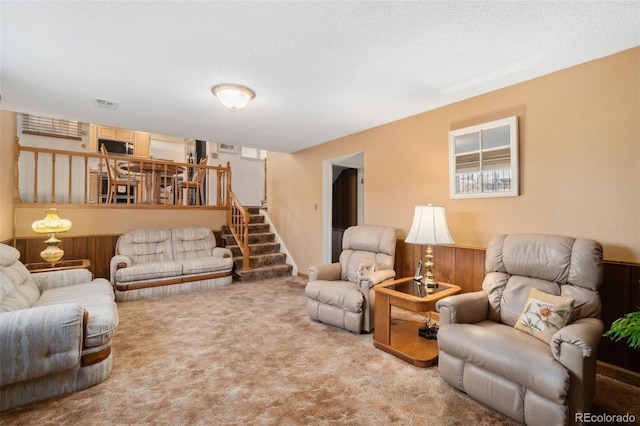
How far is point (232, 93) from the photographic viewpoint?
2652 mm

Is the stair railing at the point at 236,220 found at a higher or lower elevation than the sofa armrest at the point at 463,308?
higher

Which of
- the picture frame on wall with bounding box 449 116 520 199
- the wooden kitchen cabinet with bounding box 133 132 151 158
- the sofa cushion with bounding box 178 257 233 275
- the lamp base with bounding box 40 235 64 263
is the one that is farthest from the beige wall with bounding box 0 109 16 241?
the picture frame on wall with bounding box 449 116 520 199

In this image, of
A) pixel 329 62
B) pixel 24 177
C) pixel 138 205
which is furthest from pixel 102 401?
pixel 24 177

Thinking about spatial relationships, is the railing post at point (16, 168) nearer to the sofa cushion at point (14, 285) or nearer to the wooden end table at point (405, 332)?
the sofa cushion at point (14, 285)

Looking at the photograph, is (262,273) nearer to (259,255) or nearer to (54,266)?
(259,255)

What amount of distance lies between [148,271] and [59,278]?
1166 mm

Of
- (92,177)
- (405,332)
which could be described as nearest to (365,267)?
(405,332)

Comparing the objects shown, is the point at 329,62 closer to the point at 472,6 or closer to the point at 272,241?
the point at 472,6

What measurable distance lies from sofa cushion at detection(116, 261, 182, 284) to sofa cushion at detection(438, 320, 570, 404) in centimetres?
387

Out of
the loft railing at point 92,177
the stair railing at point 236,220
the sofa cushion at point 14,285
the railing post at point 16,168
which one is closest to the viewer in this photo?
the sofa cushion at point 14,285

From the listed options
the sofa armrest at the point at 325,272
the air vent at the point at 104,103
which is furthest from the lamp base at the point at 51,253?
the sofa armrest at the point at 325,272

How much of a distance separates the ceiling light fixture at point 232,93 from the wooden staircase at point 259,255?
3.15 metres

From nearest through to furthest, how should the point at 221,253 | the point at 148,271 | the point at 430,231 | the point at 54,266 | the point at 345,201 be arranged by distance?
the point at 430,231
the point at 54,266
the point at 148,271
the point at 221,253
the point at 345,201

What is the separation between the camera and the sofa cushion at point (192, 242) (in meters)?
4.91
